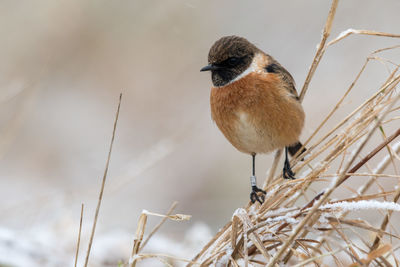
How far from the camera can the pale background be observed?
7.49 meters

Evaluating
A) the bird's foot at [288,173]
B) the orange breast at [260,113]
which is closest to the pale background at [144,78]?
the orange breast at [260,113]

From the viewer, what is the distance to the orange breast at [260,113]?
12.0ft

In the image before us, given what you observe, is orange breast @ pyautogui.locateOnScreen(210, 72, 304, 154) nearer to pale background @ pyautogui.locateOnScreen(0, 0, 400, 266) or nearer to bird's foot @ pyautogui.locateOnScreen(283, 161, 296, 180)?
bird's foot @ pyautogui.locateOnScreen(283, 161, 296, 180)

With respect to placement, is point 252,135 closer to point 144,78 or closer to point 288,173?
point 288,173

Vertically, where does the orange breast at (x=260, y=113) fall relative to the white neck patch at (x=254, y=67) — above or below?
below

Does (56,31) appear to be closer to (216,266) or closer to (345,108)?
(345,108)

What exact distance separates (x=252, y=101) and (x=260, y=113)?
0.33 feet

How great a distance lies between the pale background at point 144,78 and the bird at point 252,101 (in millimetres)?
3306

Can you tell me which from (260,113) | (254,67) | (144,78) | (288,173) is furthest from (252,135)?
(144,78)

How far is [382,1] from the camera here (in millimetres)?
8289

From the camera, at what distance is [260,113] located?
3629mm

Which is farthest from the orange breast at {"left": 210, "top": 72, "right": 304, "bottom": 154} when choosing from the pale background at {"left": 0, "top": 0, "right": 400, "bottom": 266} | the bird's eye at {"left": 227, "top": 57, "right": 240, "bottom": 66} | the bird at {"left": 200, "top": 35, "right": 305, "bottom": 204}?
the pale background at {"left": 0, "top": 0, "right": 400, "bottom": 266}

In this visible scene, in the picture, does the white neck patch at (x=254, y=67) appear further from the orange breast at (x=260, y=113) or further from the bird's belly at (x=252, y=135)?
the bird's belly at (x=252, y=135)

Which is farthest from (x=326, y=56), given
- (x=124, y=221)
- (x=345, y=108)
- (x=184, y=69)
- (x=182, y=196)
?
(x=124, y=221)
